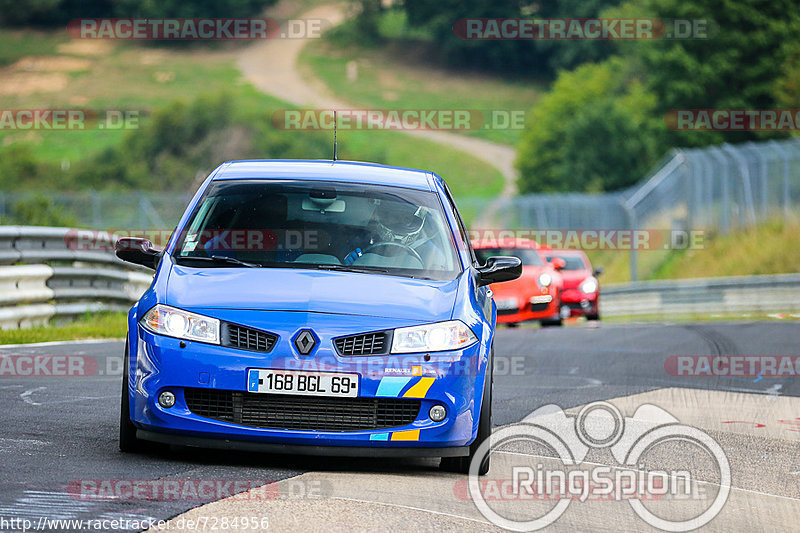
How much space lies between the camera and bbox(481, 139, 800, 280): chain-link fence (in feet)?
109

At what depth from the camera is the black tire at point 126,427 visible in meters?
Result: 7.11

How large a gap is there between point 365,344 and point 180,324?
92 centimetres

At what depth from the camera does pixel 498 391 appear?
1145 centimetres

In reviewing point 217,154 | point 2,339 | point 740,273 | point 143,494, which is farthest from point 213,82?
point 143,494

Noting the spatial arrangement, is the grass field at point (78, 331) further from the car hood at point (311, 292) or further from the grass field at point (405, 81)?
the grass field at point (405, 81)

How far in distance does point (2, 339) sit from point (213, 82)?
4474 inches

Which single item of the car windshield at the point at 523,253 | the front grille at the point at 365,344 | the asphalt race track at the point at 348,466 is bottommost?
the asphalt race track at the point at 348,466

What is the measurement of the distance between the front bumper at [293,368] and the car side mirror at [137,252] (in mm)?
923

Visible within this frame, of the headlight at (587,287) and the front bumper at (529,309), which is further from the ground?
the headlight at (587,287)

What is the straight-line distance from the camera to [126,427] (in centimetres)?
718

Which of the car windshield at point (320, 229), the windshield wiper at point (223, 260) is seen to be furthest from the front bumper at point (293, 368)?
the car windshield at point (320, 229)

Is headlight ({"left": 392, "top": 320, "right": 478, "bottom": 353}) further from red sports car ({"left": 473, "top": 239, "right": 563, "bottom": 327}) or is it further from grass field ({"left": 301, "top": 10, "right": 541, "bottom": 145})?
grass field ({"left": 301, "top": 10, "right": 541, "bottom": 145})

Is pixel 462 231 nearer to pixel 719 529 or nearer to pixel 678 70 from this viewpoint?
pixel 719 529

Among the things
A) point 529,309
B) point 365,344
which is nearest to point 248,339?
point 365,344
